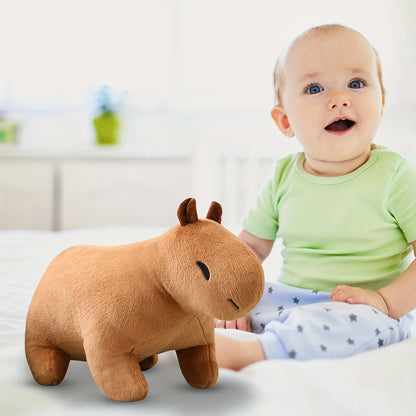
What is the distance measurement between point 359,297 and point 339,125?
0.28m

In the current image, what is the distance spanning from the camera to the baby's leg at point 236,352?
61cm

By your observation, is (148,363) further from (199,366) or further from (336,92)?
(336,92)

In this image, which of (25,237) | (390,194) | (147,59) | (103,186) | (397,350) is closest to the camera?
(397,350)

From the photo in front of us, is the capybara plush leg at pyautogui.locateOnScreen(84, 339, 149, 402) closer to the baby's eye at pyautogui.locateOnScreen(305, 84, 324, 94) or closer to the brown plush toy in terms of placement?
the brown plush toy

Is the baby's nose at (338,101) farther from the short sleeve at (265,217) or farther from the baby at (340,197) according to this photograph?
the short sleeve at (265,217)

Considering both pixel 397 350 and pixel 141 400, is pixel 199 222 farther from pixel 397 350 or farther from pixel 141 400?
pixel 397 350

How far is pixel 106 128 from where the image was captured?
8.14 ft

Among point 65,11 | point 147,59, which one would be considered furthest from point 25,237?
point 65,11

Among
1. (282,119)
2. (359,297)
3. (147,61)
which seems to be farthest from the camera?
(147,61)

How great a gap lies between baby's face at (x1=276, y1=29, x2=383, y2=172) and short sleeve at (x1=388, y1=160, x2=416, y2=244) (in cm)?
8

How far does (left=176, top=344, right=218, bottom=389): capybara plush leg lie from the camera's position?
54cm

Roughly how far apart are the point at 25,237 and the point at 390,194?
109 centimetres

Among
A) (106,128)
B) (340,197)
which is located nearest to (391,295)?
(340,197)

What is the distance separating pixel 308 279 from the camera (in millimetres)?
861
